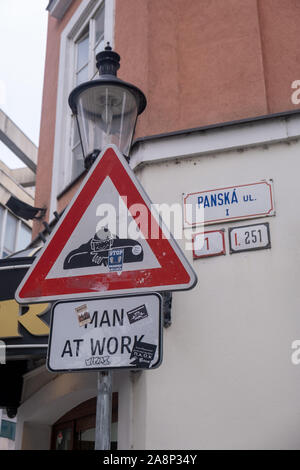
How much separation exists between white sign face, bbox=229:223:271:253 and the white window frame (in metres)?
2.87

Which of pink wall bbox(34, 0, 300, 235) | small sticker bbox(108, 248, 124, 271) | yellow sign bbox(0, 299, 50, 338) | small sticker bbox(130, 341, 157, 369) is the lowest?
small sticker bbox(130, 341, 157, 369)

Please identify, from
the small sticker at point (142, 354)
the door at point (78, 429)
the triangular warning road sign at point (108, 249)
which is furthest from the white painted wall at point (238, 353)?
the door at point (78, 429)

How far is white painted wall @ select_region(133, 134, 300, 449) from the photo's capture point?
3764mm

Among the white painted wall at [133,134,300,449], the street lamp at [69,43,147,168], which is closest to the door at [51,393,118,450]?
the white painted wall at [133,134,300,449]

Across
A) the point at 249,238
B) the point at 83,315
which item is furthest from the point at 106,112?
the point at 83,315

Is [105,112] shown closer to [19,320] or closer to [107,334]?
[107,334]

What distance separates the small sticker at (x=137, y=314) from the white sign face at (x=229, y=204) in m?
1.97

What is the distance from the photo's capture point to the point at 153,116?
518 cm

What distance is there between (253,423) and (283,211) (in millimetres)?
1462

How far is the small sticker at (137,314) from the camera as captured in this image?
→ 2.49 m

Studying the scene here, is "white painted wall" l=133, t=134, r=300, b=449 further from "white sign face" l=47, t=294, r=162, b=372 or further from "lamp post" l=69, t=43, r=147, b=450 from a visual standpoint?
"white sign face" l=47, t=294, r=162, b=372

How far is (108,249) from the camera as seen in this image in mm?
2754
